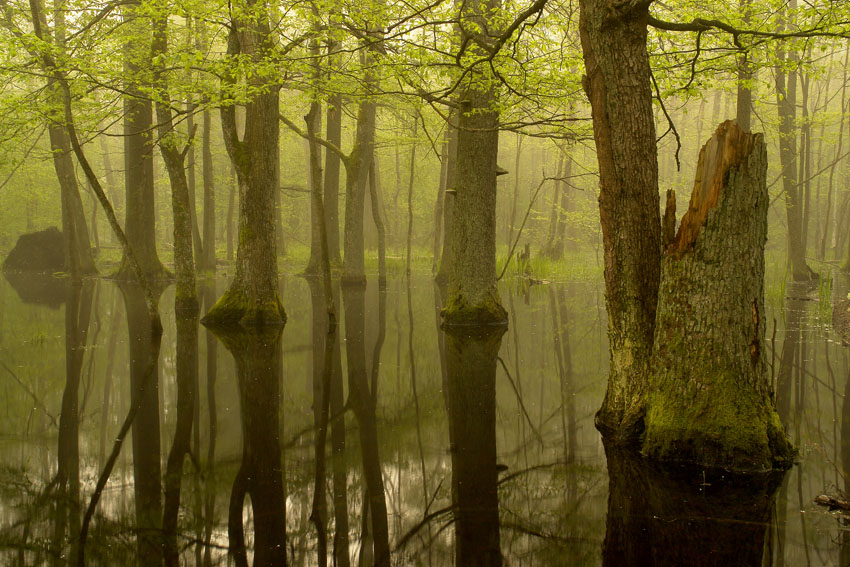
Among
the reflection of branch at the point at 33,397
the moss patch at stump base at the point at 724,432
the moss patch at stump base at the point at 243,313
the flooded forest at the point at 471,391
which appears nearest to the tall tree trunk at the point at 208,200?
the flooded forest at the point at 471,391

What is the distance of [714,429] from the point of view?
475 centimetres

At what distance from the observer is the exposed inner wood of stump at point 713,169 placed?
189 inches

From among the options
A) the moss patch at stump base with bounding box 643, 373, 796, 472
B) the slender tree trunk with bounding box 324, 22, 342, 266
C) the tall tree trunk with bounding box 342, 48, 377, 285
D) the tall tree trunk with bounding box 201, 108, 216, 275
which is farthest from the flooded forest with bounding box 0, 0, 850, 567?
the tall tree trunk with bounding box 201, 108, 216, 275

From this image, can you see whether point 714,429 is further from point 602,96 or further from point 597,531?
point 602,96

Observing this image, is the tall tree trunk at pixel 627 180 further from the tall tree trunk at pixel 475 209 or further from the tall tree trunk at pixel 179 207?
the tall tree trunk at pixel 179 207

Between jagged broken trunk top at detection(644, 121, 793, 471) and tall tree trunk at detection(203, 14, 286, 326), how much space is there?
765 centimetres

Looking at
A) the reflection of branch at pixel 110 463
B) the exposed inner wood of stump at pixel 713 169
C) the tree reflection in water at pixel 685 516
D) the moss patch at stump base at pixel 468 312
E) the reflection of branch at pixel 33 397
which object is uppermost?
the exposed inner wood of stump at pixel 713 169

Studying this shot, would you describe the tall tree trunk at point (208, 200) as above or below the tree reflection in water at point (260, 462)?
above

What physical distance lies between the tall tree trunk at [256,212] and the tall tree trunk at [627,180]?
6695 mm

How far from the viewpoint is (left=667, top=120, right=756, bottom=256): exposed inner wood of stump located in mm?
4805

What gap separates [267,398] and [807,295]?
14.5 metres

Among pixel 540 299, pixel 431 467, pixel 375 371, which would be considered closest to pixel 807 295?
pixel 540 299

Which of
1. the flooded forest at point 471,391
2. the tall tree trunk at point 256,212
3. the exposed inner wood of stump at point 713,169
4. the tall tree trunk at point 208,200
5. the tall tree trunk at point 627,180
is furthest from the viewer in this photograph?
the tall tree trunk at point 208,200

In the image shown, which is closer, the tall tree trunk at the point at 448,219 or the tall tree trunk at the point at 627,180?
the tall tree trunk at the point at 627,180
